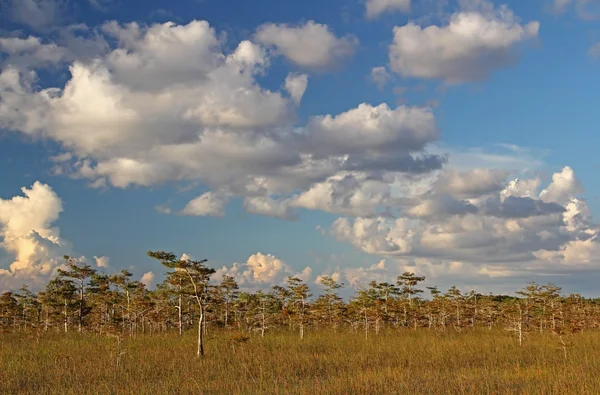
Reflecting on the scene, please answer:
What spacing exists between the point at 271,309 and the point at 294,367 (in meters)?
27.9

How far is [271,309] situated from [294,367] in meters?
27.9

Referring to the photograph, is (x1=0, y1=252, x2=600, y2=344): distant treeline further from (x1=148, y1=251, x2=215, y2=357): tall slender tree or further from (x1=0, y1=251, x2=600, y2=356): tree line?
(x1=148, y1=251, x2=215, y2=357): tall slender tree

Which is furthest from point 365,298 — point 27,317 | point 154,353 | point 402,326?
point 27,317

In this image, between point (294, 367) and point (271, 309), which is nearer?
point (294, 367)

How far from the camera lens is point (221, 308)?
57344mm

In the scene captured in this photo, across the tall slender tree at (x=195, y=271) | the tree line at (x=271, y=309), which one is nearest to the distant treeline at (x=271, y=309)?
the tree line at (x=271, y=309)

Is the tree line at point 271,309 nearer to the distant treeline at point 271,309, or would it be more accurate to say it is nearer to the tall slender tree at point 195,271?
the distant treeline at point 271,309

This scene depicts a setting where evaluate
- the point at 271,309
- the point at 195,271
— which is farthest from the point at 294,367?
the point at 271,309

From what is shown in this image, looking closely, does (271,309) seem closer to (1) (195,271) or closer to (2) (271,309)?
(2) (271,309)

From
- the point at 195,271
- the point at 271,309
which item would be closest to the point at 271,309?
the point at 271,309

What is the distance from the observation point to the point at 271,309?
49188 mm

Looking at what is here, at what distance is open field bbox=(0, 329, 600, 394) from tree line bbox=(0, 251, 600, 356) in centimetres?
897

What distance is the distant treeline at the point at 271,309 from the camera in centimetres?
4359

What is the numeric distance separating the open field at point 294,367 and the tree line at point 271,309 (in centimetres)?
897
